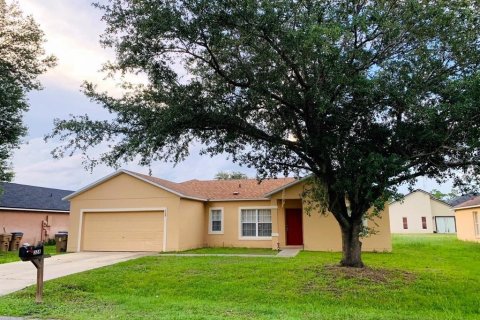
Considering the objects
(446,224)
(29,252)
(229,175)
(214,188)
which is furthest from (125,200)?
(446,224)

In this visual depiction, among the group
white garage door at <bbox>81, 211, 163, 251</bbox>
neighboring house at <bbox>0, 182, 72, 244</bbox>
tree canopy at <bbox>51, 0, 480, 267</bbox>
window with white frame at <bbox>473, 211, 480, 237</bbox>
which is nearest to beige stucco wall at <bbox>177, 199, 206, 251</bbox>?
white garage door at <bbox>81, 211, 163, 251</bbox>

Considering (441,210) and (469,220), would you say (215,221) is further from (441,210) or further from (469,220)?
(441,210)

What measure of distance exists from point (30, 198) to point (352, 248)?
23647mm

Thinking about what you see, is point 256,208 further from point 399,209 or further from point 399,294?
point 399,209

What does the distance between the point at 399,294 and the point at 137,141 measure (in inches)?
288

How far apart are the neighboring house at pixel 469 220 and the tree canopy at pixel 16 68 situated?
28.6m

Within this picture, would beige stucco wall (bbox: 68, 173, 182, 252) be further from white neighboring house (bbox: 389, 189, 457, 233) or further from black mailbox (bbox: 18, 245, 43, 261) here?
white neighboring house (bbox: 389, 189, 457, 233)

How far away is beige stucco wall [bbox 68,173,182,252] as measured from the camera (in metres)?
19.4

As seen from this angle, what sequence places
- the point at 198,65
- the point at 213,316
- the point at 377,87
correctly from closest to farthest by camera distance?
1. the point at 213,316
2. the point at 377,87
3. the point at 198,65

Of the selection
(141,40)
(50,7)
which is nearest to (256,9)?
(141,40)

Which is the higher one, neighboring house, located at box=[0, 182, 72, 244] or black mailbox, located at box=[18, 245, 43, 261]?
neighboring house, located at box=[0, 182, 72, 244]

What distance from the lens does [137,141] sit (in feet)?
31.2

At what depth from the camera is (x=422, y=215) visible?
47031 mm

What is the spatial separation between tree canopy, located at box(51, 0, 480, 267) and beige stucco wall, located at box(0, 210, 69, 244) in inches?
686
